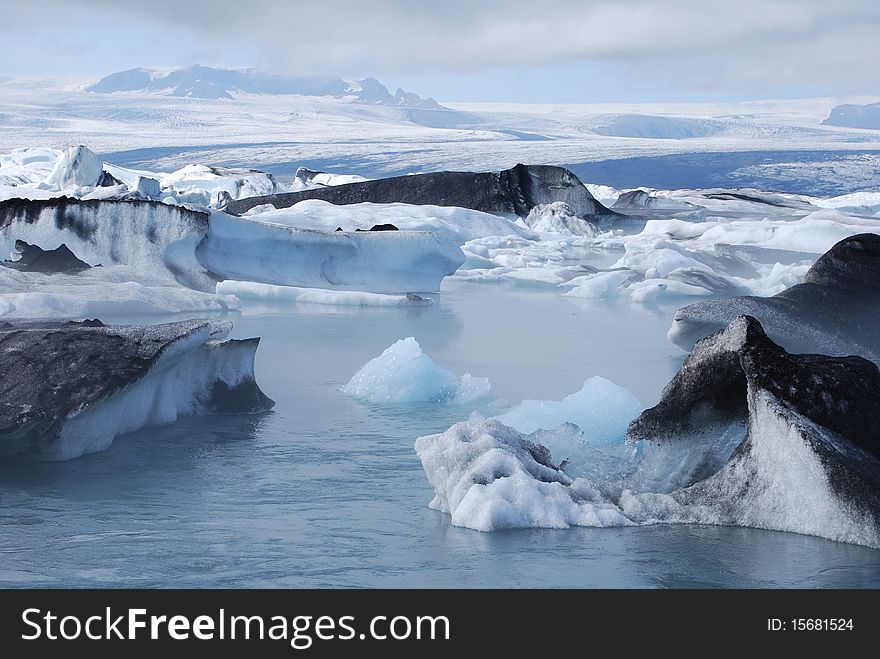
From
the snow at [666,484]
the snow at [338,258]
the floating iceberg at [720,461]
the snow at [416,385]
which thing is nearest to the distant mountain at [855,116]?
the snow at [338,258]

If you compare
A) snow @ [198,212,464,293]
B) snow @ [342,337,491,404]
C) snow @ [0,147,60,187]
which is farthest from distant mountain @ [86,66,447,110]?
snow @ [342,337,491,404]

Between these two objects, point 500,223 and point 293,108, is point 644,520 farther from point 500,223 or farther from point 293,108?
point 293,108

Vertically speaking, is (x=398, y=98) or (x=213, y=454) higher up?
(x=398, y=98)

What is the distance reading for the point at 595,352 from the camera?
7.32 metres

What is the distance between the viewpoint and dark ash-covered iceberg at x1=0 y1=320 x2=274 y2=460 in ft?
13.8

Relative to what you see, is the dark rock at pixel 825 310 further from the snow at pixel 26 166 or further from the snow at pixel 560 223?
the snow at pixel 26 166

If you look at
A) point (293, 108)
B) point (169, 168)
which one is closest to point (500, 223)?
point (169, 168)

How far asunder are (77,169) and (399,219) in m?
8.40

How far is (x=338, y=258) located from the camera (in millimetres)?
11062

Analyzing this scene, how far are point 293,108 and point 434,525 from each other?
83.6m

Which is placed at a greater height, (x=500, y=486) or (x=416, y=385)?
(x=500, y=486)

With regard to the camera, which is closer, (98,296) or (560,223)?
(98,296)

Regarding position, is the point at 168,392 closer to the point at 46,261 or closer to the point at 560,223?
the point at 46,261

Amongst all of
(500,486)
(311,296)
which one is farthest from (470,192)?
(500,486)
